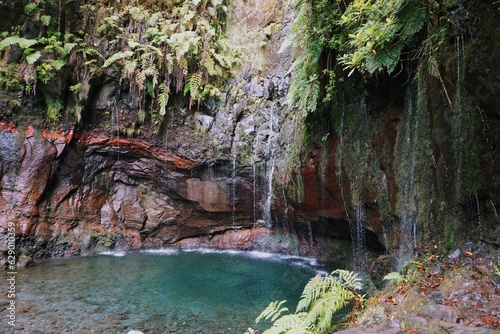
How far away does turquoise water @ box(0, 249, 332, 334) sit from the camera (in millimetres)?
5191

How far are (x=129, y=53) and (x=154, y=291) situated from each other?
6910mm

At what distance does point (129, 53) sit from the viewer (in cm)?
946

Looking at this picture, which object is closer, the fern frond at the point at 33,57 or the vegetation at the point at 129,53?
the fern frond at the point at 33,57

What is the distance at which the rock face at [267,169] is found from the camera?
14.1ft

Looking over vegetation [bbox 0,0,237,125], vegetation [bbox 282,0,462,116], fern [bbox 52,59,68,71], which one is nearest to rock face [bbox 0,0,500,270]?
vegetation [bbox 282,0,462,116]

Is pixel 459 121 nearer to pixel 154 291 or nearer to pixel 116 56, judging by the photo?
pixel 154 291

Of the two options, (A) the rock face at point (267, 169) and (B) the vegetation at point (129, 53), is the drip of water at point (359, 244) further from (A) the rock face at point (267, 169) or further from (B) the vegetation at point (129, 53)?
(B) the vegetation at point (129, 53)

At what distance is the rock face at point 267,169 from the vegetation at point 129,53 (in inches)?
21.6

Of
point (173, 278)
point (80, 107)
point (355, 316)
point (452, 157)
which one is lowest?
point (173, 278)

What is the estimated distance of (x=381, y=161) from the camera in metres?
6.14

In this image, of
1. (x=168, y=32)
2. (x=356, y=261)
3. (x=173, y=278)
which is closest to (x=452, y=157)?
(x=356, y=261)

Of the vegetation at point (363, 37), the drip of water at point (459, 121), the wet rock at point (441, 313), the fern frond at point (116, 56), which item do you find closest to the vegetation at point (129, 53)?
the fern frond at point (116, 56)

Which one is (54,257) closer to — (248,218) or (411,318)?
(248,218)

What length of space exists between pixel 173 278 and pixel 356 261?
4.76 m
